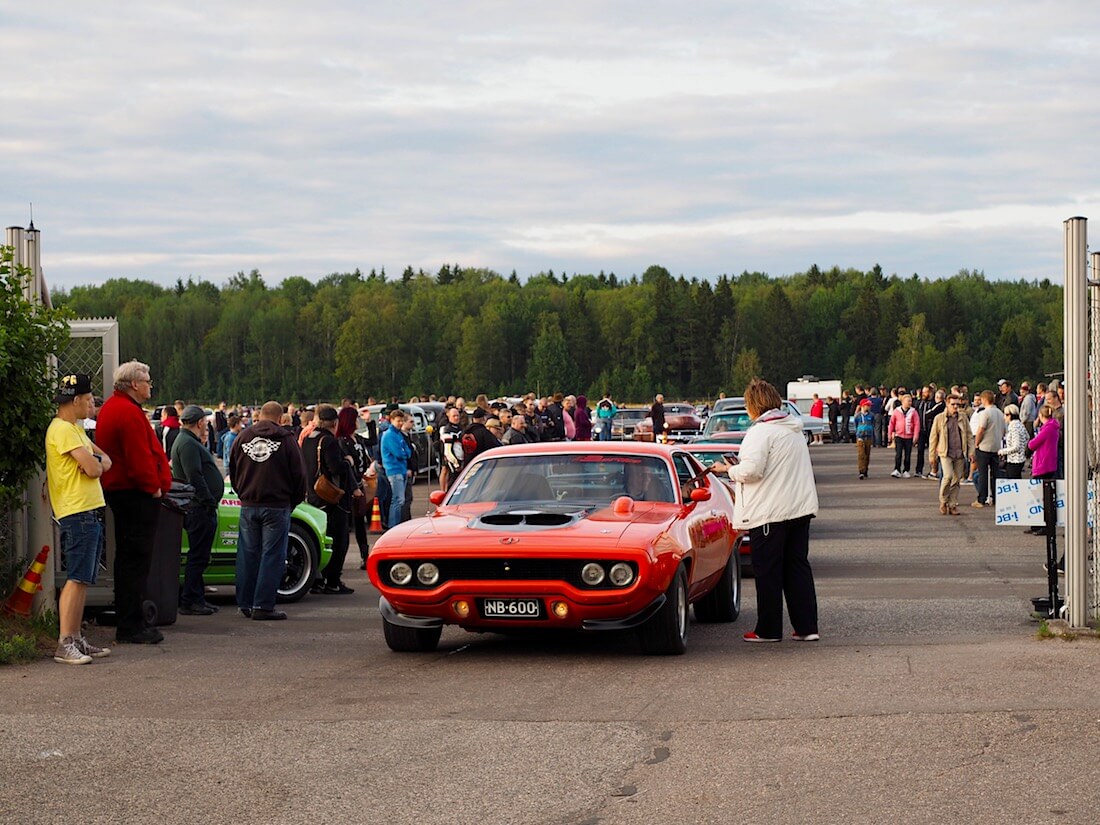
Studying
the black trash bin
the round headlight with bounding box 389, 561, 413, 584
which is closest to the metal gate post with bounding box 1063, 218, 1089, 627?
the round headlight with bounding box 389, 561, 413, 584

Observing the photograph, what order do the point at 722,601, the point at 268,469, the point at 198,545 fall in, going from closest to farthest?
the point at 722,601, the point at 268,469, the point at 198,545

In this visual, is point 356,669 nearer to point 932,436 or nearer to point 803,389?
point 932,436

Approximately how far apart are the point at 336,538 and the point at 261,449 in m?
2.57

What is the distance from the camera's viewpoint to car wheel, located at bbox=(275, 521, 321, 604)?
14.2 meters

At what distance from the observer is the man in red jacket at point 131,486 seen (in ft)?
34.9

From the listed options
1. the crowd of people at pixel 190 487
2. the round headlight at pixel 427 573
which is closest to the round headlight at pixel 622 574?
the round headlight at pixel 427 573

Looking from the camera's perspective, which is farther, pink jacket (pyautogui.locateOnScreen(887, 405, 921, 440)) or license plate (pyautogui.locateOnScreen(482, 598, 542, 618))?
pink jacket (pyautogui.locateOnScreen(887, 405, 921, 440))

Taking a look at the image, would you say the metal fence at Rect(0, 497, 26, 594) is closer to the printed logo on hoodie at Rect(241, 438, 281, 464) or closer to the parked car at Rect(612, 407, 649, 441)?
the printed logo on hoodie at Rect(241, 438, 281, 464)

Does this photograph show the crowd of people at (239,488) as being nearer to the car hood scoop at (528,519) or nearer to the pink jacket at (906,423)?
the car hood scoop at (528,519)

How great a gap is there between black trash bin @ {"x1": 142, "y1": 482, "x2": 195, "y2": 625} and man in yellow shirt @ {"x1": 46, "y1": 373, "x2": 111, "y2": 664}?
3.23 ft

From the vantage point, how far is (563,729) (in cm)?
763

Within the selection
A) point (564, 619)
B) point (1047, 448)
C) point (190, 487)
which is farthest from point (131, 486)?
point (1047, 448)

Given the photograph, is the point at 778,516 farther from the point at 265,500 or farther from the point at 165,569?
the point at 165,569

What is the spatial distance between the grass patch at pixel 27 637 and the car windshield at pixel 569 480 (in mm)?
2919
